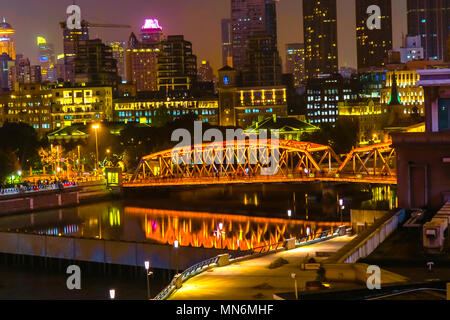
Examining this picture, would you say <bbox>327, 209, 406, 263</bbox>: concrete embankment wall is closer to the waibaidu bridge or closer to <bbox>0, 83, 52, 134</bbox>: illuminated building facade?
the waibaidu bridge

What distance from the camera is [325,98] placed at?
163 meters

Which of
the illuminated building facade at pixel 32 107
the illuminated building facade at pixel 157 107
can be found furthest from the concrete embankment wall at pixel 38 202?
the illuminated building facade at pixel 157 107

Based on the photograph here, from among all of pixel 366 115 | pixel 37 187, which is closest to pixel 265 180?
pixel 37 187

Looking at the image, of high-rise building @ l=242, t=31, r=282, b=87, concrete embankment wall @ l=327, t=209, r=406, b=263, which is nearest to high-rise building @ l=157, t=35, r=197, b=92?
high-rise building @ l=242, t=31, r=282, b=87

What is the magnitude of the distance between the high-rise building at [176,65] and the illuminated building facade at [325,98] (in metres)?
21.2

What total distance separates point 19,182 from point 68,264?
37375 mm

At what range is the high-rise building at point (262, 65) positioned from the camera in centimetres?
17525

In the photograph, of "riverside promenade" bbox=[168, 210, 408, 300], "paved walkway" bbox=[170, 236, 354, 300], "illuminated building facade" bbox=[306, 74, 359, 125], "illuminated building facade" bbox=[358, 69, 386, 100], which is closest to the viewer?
"riverside promenade" bbox=[168, 210, 408, 300]

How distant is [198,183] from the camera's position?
232 feet

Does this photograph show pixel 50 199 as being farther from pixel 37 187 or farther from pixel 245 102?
pixel 245 102

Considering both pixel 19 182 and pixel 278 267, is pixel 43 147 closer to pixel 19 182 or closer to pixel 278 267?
pixel 19 182

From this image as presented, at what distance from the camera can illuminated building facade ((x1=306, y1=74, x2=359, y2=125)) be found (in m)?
161

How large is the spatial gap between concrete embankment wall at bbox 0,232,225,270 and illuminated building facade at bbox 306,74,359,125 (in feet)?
378

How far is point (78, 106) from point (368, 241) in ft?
393
